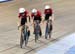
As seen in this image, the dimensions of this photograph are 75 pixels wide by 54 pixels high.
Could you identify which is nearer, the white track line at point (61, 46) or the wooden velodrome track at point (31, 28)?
the white track line at point (61, 46)

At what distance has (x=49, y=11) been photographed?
14867 mm

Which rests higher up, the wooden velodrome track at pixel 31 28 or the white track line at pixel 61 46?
the wooden velodrome track at pixel 31 28

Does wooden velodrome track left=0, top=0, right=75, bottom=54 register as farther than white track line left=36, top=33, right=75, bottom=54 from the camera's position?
Yes

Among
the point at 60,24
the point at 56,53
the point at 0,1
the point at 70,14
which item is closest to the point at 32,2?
the point at 0,1

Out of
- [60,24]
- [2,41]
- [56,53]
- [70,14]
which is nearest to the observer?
[56,53]

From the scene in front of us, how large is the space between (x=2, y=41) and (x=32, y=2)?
581 inches

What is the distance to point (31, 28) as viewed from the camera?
1783 cm

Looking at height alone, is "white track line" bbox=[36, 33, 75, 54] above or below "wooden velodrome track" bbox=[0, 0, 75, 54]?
below

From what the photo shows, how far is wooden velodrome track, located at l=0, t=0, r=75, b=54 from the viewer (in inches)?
548

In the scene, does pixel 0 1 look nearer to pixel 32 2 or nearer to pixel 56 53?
pixel 32 2

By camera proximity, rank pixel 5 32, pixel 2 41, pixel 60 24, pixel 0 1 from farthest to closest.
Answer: pixel 0 1
pixel 60 24
pixel 5 32
pixel 2 41

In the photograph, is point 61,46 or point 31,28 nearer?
point 61,46

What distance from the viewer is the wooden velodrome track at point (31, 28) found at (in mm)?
13908

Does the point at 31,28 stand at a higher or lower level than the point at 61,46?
higher
